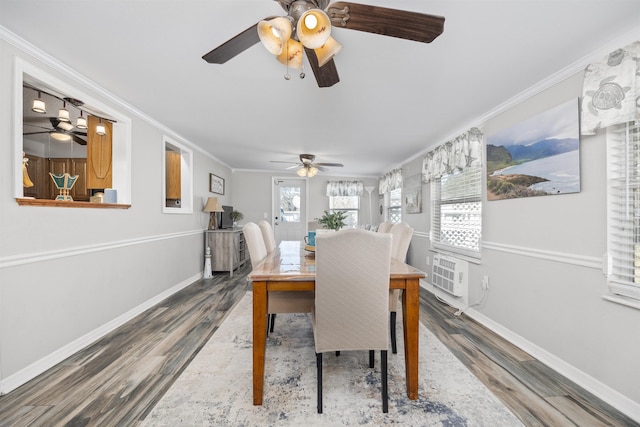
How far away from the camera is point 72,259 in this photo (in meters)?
2.10

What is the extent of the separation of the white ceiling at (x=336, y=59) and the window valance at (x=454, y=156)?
0.20 metres

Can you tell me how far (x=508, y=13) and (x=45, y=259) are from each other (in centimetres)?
337

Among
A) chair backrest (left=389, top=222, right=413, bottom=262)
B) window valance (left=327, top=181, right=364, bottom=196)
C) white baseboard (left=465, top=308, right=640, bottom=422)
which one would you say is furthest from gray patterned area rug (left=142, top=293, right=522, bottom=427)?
window valance (left=327, top=181, right=364, bottom=196)

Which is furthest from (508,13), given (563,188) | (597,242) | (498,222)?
(498,222)

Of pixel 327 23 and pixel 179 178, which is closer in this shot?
pixel 327 23

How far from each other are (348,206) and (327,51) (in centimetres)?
568

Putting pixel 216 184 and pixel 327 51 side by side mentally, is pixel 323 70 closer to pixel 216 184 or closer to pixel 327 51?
pixel 327 51

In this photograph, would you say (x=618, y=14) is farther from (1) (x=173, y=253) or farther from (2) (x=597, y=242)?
(1) (x=173, y=253)

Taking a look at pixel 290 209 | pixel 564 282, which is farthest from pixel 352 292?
pixel 290 209

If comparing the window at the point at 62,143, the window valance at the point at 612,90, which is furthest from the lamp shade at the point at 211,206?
the window valance at the point at 612,90

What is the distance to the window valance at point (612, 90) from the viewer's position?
150cm

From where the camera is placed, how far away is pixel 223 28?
1.54 meters

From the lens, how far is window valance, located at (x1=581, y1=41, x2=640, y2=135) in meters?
1.50

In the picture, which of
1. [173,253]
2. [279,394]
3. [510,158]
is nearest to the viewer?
[279,394]
